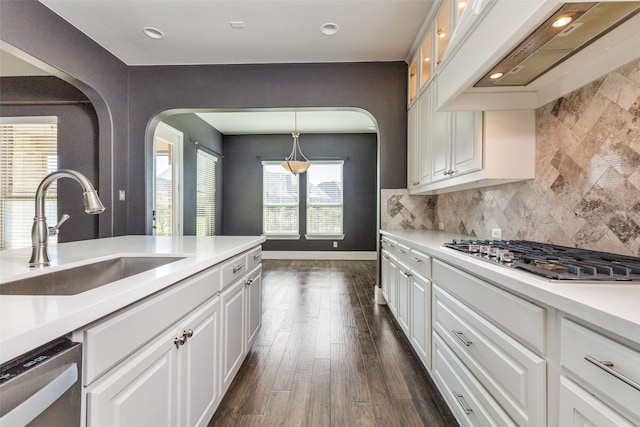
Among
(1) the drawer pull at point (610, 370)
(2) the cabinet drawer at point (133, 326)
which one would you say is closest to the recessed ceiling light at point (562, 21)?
(1) the drawer pull at point (610, 370)

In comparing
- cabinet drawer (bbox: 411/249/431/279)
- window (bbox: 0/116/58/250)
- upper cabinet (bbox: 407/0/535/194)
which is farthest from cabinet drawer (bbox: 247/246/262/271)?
window (bbox: 0/116/58/250)

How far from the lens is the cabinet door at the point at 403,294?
2430 mm

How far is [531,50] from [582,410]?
1.28m

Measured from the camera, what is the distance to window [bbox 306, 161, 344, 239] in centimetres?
700

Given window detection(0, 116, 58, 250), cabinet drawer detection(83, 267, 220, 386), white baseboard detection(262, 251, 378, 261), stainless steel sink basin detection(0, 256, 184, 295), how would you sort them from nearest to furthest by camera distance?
cabinet drawer detection(83, 267, 220, 386)
stainless steel sink basin detection(0, 256, 184, 295)
window detection(0, 116, 58, 250)
white baseboard detection(262, 251, 378, 261)

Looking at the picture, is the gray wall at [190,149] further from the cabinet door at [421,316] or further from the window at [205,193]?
the cabinet door at [421,316]

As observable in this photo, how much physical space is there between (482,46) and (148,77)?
3.88 m

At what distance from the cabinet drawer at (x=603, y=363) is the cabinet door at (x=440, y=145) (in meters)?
1.74

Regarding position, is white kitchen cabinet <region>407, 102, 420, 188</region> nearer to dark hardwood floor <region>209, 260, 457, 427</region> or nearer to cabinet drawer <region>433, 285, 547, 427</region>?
dark hardwood floor <region>209, 260, 457, 427</region>

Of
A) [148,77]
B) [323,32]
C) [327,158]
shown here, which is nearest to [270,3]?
[323,32]

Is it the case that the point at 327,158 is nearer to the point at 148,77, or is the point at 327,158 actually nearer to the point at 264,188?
the point at 264,188

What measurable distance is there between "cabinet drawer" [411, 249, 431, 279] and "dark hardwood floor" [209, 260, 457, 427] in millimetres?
704

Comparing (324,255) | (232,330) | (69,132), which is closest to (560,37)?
(232,330)

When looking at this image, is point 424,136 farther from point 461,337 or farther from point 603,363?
point 603,363
